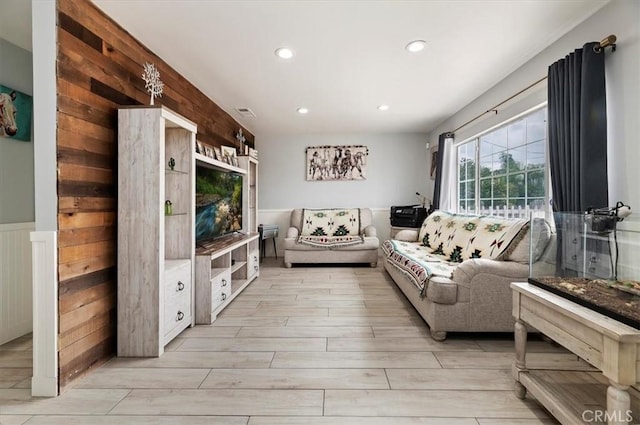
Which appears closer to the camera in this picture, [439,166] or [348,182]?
[439,166]

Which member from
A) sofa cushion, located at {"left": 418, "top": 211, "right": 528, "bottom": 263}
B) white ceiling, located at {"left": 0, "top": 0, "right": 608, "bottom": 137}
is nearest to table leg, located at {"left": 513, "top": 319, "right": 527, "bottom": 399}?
sofa cushion, located at {"left": 418, "top": 211, "right": 528, "bottom": 263}

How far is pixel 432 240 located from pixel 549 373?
85.6 inches

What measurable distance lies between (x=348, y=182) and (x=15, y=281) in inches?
179

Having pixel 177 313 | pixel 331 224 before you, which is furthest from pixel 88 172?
pixel 331 224

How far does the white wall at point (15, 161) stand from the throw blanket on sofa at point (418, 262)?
10.7 feet

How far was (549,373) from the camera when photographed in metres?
1.74

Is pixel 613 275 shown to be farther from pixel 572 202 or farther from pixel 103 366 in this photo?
pixel 103 366

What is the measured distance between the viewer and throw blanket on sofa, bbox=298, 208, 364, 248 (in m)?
5.20

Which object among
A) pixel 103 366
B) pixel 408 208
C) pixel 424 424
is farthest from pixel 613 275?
pixel 408 208

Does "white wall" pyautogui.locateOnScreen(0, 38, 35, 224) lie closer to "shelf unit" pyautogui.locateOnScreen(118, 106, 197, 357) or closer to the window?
"shelf unit" pyautogui.locateOnScreen(118, 106, 197, 357)

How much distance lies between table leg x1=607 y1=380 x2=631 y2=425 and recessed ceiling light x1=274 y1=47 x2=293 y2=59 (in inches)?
107

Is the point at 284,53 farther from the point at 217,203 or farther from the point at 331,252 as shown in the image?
the point at 331,252

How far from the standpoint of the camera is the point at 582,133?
6.15 ft

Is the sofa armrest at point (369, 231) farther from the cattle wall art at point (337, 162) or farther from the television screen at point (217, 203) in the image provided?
the television screen at point (217, 203)
